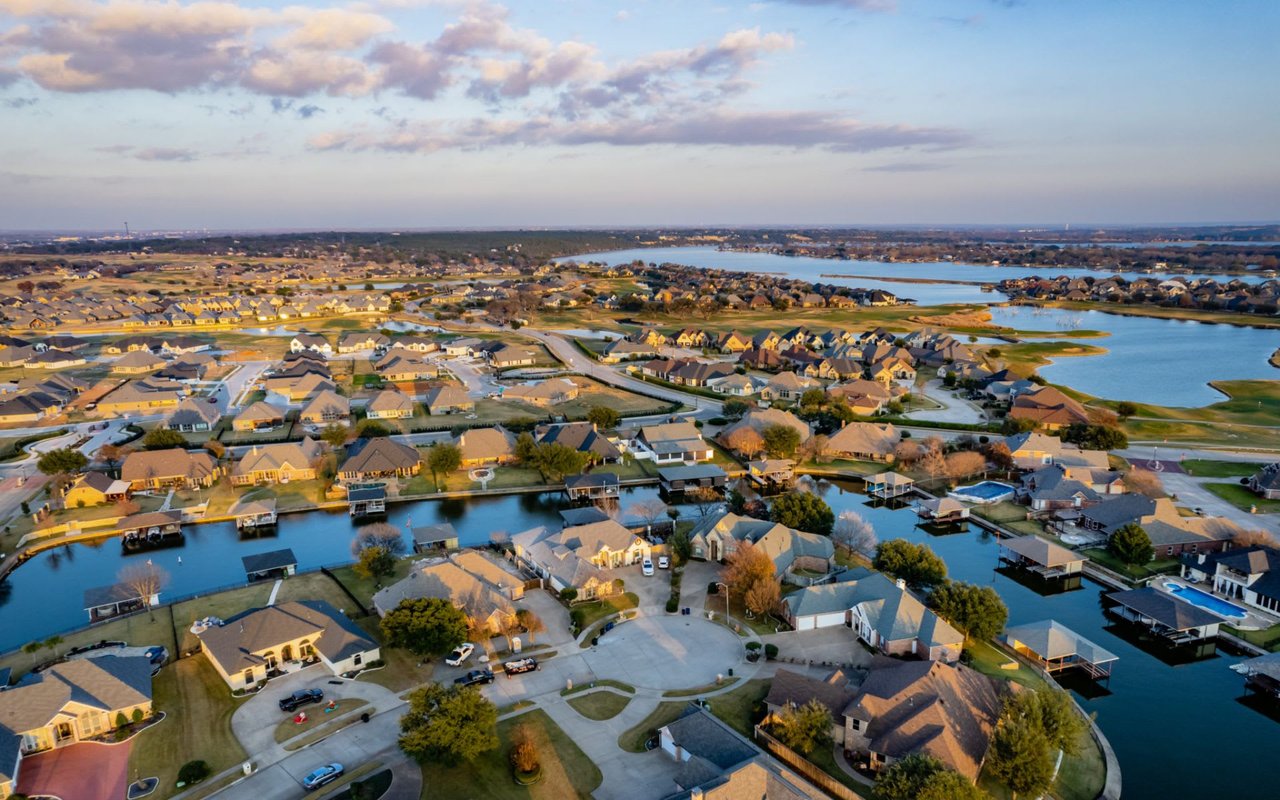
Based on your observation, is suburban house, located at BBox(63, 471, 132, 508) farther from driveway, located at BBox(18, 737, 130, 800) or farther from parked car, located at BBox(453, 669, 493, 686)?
parked car, located at BBox(453, 669, 493, 686)

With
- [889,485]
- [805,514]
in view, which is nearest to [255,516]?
[805,514]

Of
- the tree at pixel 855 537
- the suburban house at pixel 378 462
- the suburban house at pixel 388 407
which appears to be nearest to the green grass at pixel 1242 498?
the tree at pixel 855 537

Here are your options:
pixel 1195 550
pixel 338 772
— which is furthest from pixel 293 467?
pixel 1195 550

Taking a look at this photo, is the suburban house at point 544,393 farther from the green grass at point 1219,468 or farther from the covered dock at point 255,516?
the green grass at point 1219,468

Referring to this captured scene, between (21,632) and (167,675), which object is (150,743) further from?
(21,632)

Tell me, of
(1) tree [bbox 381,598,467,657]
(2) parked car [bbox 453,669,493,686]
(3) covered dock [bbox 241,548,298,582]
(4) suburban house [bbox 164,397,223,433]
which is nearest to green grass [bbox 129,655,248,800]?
(1) tree [bbox 381,598,467,657]

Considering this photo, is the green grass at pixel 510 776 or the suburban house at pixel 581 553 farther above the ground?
the suburban house at pixel 581 553
